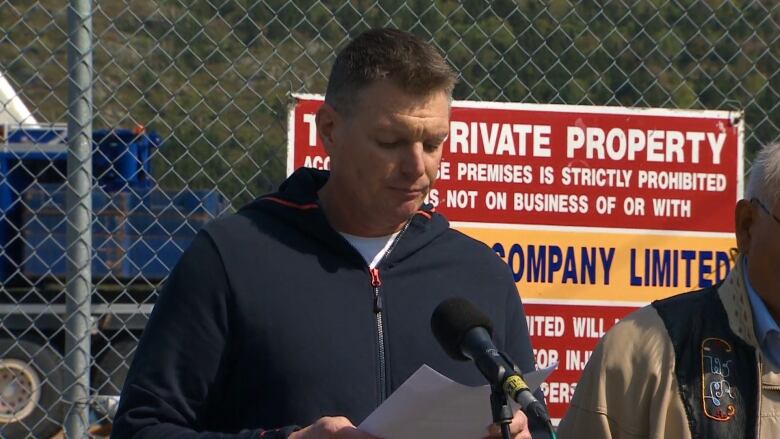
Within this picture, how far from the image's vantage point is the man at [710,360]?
2.47 metres

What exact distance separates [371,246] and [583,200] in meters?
1.82

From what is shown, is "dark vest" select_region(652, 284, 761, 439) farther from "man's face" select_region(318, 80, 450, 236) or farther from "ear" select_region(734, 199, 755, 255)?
"man's face" select_region(318, 80, 450, 236)

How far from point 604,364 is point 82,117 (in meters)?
2.23

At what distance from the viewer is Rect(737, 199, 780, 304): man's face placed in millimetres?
2500

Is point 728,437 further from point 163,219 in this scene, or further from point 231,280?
point 163,219

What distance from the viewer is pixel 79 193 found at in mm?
4027

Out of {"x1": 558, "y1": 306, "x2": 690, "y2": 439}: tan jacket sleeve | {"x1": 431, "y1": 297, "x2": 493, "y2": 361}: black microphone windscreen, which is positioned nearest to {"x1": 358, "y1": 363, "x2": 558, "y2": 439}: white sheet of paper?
{"x1": 431, "y1": 297, "x2": 493, "y2": 361}: black microphone windscreen

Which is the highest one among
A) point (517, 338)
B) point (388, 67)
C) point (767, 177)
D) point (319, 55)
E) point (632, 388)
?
point (319, 55)

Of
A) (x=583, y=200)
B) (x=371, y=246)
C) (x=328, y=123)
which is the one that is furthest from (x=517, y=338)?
(x=583, y=200)

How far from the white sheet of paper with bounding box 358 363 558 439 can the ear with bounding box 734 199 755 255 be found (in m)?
0.71

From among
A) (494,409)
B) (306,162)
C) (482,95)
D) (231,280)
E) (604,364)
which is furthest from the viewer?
(482,95)

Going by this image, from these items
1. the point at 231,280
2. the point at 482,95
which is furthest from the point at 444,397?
the point at 482,95

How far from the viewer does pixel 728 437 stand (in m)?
2.45

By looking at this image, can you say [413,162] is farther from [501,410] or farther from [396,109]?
[501,410]
